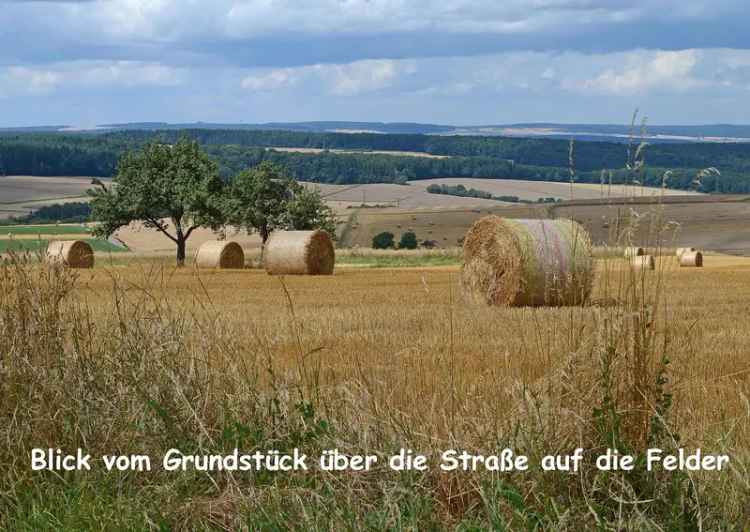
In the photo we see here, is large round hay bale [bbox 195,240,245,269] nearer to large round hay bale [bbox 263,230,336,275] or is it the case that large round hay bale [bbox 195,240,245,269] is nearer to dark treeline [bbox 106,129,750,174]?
large round hay bale [bbox 263,230,336,275]

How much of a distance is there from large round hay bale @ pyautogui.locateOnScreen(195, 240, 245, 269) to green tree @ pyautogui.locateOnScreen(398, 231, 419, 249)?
2635 cm

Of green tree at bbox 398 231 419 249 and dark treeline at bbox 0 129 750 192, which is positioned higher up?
dark treeline at bbox 0 129 750 192

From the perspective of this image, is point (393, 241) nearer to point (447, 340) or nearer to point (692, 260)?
point (692, 260)

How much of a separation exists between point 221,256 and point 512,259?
23531 millimetres

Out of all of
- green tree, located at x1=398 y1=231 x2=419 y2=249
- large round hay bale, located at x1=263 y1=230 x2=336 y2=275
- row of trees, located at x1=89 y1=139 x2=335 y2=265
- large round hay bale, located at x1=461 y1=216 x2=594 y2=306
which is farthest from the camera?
green tree, located at x1=398 y1=231 x2=419 y2=249

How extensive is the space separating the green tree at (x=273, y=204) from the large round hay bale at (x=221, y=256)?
60.7ft

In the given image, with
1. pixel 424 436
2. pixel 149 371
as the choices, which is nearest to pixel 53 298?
pixel 149 371

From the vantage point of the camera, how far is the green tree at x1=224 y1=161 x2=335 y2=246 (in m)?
60.6

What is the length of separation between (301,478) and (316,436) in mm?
267

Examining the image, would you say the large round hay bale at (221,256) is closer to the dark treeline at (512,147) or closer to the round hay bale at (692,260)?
the round hay bale at (692,260)

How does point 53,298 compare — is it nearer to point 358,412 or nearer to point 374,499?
point 358,412

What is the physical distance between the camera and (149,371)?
5895 millimetres

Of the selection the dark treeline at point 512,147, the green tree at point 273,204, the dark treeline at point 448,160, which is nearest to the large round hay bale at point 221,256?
the green tree at point 273,204

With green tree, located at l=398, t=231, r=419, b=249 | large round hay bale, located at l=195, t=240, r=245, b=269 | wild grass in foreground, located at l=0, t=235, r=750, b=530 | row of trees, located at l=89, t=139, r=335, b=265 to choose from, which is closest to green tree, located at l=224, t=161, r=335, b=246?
row of trees, located at l=89, t=139, r=335, b=265
